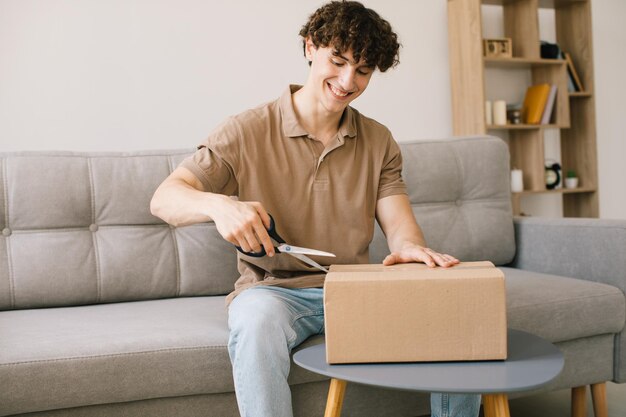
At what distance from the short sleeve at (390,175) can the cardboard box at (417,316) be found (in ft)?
2.14

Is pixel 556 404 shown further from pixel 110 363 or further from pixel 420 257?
pixel 110 363

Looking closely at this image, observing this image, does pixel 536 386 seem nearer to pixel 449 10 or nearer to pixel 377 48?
pixel 377 48

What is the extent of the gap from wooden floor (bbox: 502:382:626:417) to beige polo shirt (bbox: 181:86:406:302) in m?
0.86

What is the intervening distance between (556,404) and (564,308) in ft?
1.92

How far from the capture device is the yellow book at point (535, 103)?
3.76 metres

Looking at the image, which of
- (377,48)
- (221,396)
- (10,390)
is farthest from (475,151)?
(10,390)

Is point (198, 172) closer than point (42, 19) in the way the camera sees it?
Yes

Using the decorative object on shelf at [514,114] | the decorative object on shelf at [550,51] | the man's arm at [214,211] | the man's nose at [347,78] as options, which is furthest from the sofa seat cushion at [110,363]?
the decorative object on shelf at [550,51]

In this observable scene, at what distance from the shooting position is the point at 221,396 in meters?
1.48

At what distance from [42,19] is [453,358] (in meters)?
2.33

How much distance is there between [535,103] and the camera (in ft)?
12.5

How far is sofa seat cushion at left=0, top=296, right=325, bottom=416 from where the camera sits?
4.43 ft

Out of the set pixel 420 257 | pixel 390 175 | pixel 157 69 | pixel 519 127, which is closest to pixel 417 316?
pixel 420 257

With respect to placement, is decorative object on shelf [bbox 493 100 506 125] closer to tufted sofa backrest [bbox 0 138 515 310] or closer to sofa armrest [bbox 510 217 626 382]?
sofa armrest [bbox 510 217 626 382]
